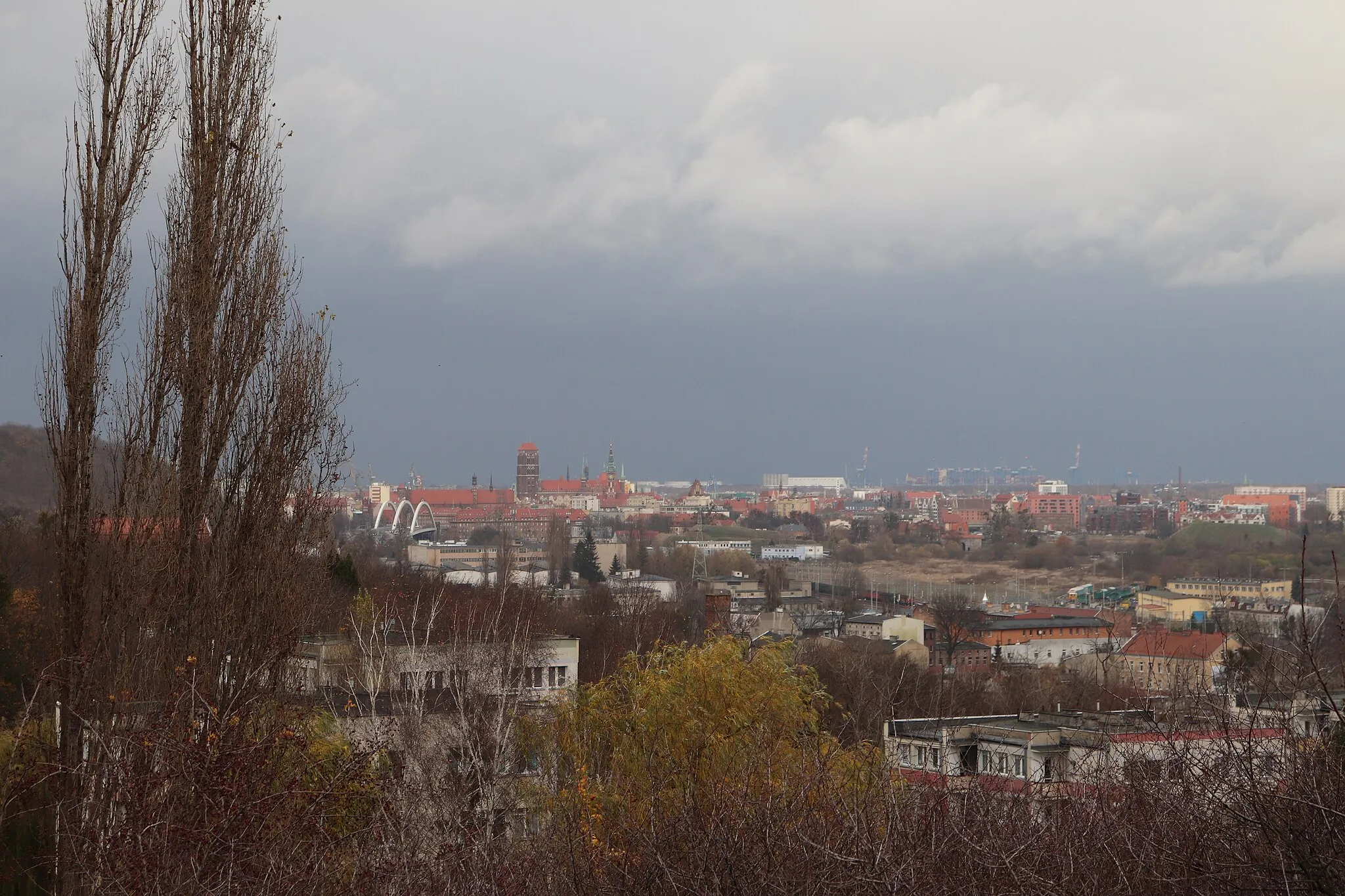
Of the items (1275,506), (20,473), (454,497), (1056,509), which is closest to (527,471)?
(454,497)

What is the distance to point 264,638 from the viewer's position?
7398 mm

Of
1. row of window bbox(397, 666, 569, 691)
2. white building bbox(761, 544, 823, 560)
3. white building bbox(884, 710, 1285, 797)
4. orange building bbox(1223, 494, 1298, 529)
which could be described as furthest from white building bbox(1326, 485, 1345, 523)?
white building bbox(884, 710, 1285, 797)

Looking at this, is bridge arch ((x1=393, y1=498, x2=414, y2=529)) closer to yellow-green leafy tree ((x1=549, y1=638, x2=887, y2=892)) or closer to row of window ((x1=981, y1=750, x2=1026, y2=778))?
row of window ((x1=981, y1=750, x2=1026, y2=778))

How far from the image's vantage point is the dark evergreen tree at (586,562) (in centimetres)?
6888

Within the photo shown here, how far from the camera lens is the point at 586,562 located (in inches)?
2808

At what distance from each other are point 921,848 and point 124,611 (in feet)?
14.1

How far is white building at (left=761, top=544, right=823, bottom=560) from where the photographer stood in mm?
111812

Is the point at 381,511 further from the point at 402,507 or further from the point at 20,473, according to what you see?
the point at 20,473

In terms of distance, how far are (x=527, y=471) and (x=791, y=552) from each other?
78.2 m

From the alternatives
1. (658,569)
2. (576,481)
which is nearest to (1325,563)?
(658,569)

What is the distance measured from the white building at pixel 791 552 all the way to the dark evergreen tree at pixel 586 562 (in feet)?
118

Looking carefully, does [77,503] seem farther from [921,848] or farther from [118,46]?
[921,848]

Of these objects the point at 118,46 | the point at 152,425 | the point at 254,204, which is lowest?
the point at 152,425

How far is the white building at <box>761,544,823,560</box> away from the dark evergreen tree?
35925 millimetres
